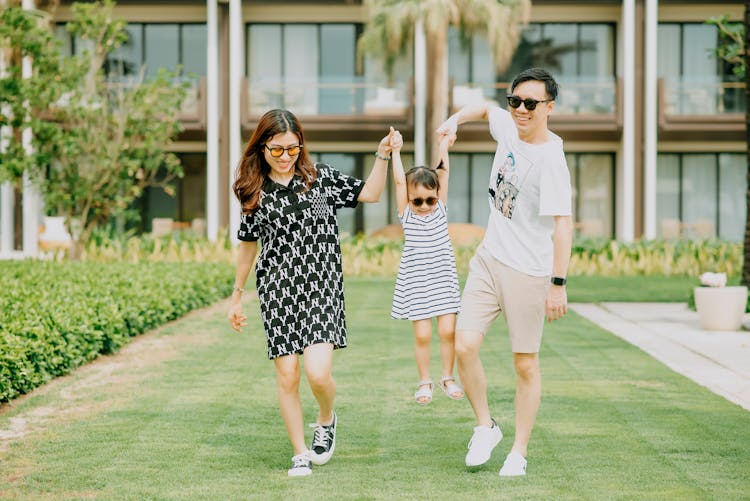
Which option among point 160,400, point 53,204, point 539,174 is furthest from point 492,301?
point 53,204

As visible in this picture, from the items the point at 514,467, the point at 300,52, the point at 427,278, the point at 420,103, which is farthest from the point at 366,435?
the point at 300,52

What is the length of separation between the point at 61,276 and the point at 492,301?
31.3 ft

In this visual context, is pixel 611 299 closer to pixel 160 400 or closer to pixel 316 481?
pixel 160 400

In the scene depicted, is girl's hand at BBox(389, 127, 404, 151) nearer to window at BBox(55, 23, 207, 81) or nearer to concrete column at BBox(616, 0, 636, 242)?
concrete column at BBox(616, 0, 636, 242)

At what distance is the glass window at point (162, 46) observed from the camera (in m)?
28.7

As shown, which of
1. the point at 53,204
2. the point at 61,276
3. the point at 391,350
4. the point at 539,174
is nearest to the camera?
the point at 539,174

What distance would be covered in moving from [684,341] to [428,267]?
5.20 meters

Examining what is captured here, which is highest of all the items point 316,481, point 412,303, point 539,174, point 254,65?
point 254,65

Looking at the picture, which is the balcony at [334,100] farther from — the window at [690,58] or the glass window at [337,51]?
the window at [690,58]

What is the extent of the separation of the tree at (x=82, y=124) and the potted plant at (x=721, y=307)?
437 inches

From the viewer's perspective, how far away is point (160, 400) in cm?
788

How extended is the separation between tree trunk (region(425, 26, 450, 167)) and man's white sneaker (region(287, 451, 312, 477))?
20005mm

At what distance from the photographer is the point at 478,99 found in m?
27.5

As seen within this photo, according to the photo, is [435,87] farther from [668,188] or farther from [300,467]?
[300,467]
